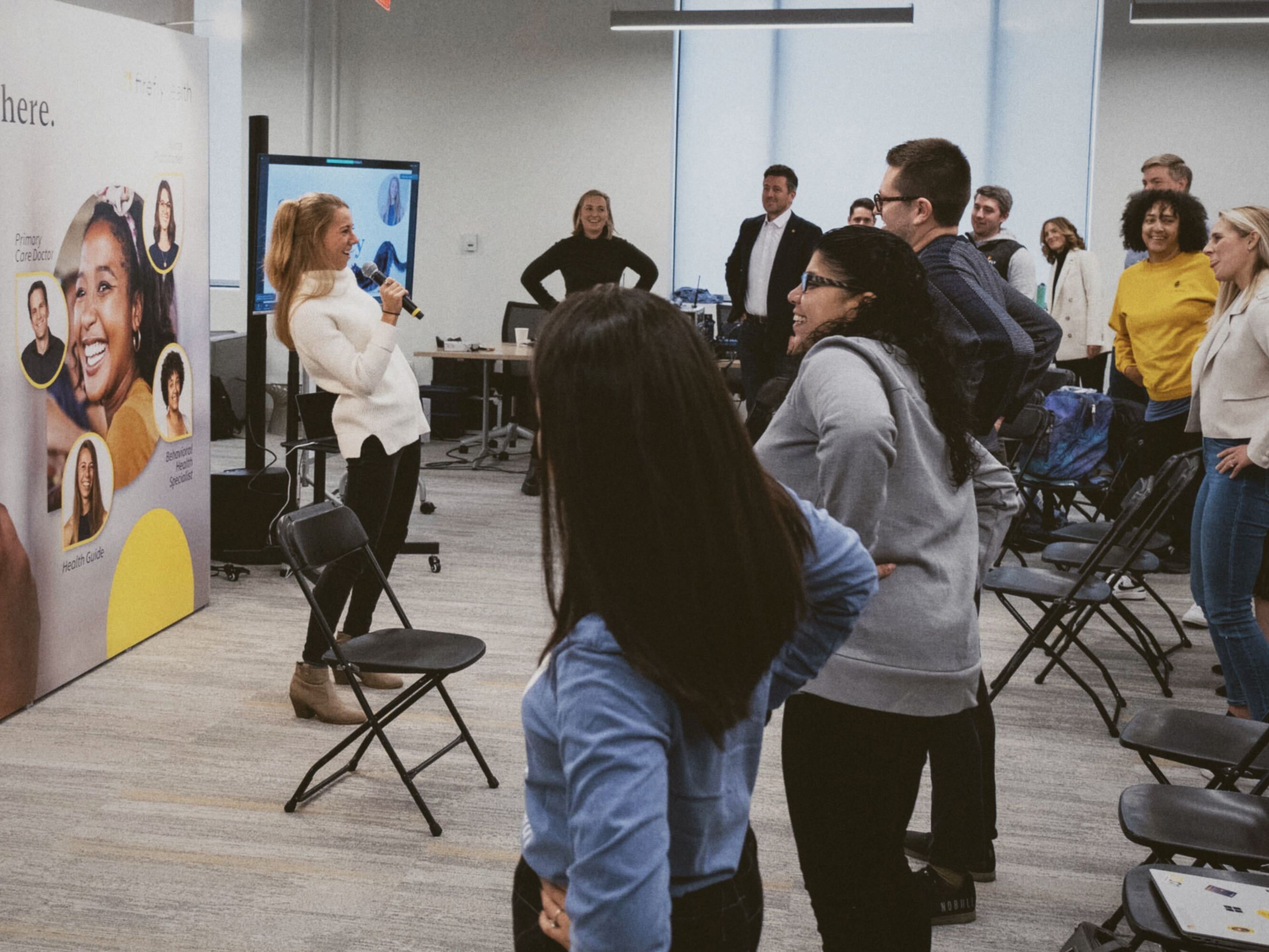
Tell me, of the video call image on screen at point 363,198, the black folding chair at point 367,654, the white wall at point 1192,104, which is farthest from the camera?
the white wall at point 1192,104

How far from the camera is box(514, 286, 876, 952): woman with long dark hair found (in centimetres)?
95

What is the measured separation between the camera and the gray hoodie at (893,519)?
73.2 inches

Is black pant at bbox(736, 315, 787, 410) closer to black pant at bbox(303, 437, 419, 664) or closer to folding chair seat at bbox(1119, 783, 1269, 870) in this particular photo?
black pant at bbox(303, 437, 419, 664)

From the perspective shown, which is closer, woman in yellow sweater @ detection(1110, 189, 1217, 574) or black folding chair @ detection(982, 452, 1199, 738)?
black folding chair @ detection(982, 452, 1199, 738)

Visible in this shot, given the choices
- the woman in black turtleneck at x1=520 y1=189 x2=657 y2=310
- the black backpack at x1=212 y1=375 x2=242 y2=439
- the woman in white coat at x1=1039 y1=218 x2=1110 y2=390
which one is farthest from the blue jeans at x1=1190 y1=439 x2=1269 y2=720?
the black backpack at x1=212 y1=375 x2=242 y2=439

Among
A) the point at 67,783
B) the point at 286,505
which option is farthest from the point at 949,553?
the point at 286,505

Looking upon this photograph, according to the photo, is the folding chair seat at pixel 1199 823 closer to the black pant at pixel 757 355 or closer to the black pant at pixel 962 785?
the black pant at pixel 962 785

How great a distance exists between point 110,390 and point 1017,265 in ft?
13.5

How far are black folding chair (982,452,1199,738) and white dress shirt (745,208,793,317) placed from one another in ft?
10.8

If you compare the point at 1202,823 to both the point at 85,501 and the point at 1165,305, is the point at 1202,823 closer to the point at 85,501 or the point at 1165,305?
the point at 1165,305

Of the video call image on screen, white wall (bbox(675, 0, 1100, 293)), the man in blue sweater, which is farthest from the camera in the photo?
white wall (bbox(675, 0, 1100, 293))

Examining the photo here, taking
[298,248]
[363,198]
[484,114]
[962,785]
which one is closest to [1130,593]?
[962,785]

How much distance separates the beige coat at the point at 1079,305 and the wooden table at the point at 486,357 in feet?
10.5

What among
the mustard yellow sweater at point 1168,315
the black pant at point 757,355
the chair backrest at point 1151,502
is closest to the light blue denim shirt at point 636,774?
the chair backrest at point 1151,502
